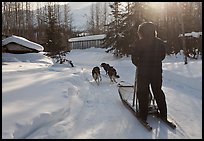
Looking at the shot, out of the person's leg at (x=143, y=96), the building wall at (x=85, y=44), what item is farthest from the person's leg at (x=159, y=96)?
the building wall at (x=85, y=44)

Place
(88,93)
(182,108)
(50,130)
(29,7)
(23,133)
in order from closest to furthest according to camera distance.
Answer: (23,133)
(50,130)
(182,108)
(88,93)
(29,7)

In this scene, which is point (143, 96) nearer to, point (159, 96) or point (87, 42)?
point (159, 96)

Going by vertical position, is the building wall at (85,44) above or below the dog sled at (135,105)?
above

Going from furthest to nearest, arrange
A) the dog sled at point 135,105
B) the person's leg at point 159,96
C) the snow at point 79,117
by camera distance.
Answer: the person's leg at point 159,96 → the dog sled at point 135,105 → the snow at point 79,117

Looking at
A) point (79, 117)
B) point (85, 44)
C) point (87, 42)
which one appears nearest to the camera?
point (79, 117)

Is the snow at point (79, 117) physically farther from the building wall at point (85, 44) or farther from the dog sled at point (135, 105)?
the building wall at point (85, 44)

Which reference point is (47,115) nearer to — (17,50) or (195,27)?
(17,50)

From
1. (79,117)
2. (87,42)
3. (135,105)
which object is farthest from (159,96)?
(87,42)

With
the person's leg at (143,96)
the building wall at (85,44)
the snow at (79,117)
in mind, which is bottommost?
the snow at (79,117)

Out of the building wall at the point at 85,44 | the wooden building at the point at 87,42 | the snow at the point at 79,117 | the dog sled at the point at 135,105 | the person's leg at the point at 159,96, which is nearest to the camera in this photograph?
the snow at the point at 79,117

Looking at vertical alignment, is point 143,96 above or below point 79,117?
above

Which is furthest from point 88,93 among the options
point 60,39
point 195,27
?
point 195,27

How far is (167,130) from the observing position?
16.1 ft

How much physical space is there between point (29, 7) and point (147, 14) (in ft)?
146
